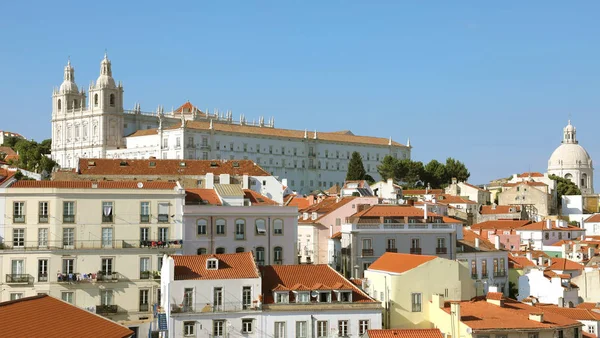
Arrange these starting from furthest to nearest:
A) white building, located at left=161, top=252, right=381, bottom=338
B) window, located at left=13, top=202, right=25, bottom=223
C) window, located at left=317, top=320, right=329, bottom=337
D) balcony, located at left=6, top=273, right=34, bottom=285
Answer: window, located at left=13, top=202, right=25, bottom=223
balcony, located at left=6, top=273, right=34, bottom=285
window, located at left=317, top=320, right=329, bottom=337
white building, located at left=161, top=252, right=381, bottom=338

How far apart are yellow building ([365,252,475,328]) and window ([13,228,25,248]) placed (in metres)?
21.5

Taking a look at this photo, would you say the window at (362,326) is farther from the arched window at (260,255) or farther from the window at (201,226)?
the window at (201,226)

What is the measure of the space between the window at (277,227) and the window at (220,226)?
139 inches

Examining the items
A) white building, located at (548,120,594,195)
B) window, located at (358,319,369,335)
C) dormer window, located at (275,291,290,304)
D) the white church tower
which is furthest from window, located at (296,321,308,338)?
white building, located at (548,120,594,195)

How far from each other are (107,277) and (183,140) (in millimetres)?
111321

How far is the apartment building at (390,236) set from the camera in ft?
188

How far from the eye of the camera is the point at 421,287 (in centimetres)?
4597

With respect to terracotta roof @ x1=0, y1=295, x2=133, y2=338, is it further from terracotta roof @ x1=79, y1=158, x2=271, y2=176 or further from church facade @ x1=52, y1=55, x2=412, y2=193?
church facade @ x1=52, y1=55, x2=412, y2=193

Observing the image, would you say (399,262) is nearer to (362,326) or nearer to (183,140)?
(362,326)

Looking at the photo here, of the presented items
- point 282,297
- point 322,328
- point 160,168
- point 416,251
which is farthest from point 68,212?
point 160,168

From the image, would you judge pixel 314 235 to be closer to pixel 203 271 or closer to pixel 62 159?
pixel 203 271

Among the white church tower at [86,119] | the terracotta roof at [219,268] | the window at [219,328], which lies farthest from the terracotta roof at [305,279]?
the white church tower at [86,119]

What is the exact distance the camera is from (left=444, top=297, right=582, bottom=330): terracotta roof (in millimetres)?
41250

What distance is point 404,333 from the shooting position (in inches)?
1608
